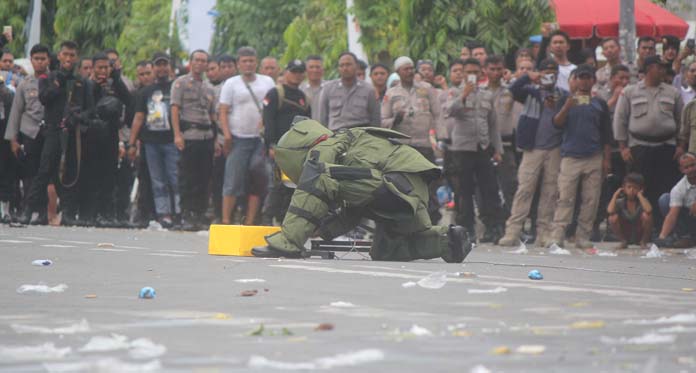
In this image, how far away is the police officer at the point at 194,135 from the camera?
19.4 m

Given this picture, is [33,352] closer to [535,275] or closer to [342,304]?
[342,304]

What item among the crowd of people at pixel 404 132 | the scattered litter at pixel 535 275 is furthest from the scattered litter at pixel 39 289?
the crowd of people at pixel 404 132

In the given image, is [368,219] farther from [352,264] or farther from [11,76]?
[11,76]

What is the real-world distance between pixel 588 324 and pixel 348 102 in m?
9.66

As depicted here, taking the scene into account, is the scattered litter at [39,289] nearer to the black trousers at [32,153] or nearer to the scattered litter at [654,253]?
the scattered litter at [654,253]

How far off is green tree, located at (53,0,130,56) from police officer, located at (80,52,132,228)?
23291mm

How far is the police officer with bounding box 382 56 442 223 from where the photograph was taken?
688 inches

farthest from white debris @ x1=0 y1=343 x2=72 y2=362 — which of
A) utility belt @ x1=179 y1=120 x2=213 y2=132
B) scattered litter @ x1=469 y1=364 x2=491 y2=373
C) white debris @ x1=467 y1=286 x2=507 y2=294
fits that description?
utility belt @ x1=179 y1=120 x2=213 y2=132

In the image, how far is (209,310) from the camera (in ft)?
25.6

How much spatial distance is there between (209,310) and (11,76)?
15633 mm

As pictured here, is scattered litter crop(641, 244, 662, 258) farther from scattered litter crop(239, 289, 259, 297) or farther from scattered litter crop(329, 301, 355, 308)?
scattered litter crop(329, 301, 355, 308)

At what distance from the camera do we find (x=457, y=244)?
1183 centimetres

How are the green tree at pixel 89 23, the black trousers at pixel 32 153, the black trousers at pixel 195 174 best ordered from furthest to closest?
1. the green tree at pixel 89 23
2. the black trousers at pixel 32 153
3. the black trousers at pixel 195 174

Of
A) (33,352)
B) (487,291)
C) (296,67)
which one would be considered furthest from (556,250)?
(33,352)
